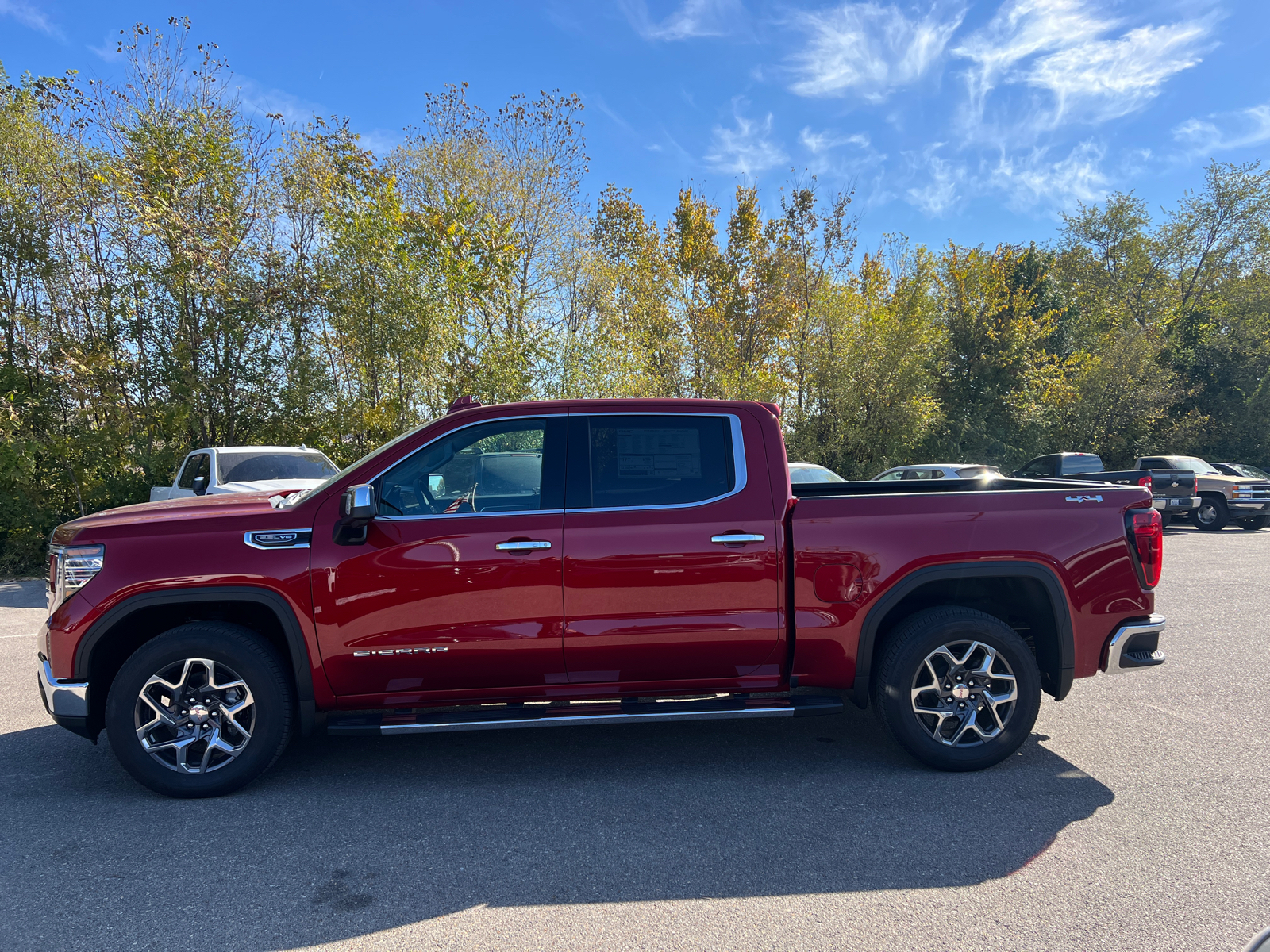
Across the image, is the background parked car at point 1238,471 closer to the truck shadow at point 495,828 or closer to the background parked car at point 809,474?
the background parked car at point 809,474

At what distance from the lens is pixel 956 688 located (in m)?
4.16

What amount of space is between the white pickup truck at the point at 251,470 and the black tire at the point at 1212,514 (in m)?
18.6

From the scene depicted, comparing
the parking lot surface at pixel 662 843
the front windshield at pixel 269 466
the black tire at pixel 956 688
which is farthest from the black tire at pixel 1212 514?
the front windshield at pixel 269 466

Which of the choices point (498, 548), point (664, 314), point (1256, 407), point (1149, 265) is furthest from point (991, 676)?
point (1149, 265)

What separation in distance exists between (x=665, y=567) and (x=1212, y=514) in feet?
62.7

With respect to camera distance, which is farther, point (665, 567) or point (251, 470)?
point (251, 470)

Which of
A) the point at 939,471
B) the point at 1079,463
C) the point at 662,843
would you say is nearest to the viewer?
the point at 662,843

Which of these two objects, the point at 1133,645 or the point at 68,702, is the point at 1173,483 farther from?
the point at 68,702

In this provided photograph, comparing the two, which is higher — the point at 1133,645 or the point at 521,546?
the point at 521,546

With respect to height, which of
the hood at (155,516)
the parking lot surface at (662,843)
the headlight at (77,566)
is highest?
the hood at (155,516)

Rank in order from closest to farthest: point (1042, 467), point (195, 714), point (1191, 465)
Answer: point (195, 714) → point (1042, 467) → point (1191, 465)

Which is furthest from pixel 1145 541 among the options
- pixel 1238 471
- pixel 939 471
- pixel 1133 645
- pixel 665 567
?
pixel 1238 471

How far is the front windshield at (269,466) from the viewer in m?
10.1

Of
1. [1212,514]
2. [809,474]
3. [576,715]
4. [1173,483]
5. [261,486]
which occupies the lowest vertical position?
[576,715]
